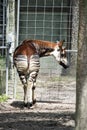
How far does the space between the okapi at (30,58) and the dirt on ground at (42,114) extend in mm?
354

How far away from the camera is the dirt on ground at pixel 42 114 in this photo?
738 centimetres

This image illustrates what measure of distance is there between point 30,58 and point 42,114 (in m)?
1.03

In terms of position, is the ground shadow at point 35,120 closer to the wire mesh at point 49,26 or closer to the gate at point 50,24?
the wire mesh at point 49,26

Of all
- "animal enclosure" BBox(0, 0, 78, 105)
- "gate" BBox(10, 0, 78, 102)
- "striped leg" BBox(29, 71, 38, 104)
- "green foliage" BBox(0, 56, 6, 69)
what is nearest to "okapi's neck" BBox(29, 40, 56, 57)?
"striped leg" BBox(29, 71, 38, 104)

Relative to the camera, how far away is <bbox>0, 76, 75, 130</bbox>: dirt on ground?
738 cm

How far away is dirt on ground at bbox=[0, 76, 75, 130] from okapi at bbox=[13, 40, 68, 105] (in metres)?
0.35

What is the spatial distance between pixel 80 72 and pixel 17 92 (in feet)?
20.6

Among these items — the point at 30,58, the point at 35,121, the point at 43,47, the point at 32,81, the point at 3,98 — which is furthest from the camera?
the point at 3,98

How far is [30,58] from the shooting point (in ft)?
28.8

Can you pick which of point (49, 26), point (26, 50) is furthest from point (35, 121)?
point (49, 26)

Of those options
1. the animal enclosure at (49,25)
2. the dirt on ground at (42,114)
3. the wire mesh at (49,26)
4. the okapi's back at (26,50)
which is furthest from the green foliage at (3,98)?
the animal enclosure at (49,25)

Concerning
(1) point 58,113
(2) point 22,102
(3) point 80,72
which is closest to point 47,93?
(2) point 22,102

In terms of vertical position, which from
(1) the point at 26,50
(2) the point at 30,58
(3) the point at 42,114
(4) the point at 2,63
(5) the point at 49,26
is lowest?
(3) the point at 42,114

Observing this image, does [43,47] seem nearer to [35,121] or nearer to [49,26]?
[35,121]
